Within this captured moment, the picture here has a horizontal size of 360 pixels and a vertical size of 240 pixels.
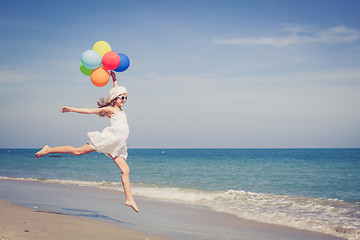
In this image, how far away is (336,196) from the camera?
1303 cm

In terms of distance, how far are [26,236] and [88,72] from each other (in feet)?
9.83

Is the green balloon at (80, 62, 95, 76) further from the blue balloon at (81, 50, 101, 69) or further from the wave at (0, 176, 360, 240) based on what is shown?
the wave at (0, 176, 360, 240)

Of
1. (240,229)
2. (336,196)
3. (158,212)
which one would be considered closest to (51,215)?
(158,212)

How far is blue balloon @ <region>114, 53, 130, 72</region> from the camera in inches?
248

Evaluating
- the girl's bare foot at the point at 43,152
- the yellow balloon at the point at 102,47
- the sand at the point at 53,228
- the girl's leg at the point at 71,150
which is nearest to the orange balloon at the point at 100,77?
the yellow balloon at the point at 102,47

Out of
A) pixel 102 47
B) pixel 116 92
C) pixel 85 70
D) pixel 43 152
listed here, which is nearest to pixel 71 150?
pixel 43 152

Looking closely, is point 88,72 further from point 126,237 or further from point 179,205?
point 179,205

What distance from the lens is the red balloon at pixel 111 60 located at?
6098 mm

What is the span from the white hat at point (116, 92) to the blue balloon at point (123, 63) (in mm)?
597

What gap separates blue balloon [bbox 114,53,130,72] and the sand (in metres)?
2.88

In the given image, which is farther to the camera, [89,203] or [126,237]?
[89,203]

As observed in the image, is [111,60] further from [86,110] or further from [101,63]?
[86,110]

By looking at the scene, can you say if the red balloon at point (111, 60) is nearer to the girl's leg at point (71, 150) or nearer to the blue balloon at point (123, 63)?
the blue balloon at point (123, 63)

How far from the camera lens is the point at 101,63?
6.31 m
